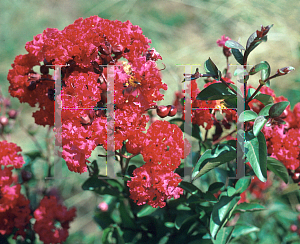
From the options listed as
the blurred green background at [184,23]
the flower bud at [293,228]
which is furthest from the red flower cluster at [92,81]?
the blurred green background at [184,23]

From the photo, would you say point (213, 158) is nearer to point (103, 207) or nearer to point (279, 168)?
point (279, 168)

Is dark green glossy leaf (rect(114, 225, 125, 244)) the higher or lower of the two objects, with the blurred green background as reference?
lower

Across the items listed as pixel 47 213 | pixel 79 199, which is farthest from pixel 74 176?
pixel 47 213

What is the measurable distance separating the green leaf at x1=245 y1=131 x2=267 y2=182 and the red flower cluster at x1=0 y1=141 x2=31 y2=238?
791mm

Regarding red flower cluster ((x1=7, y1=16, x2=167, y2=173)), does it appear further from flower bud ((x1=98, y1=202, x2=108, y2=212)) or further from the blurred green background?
the blurred green background

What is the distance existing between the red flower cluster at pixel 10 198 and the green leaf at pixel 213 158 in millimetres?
650

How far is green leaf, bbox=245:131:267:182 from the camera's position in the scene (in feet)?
2.68

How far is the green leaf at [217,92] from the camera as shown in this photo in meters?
0.91

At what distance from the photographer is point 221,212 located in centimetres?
98

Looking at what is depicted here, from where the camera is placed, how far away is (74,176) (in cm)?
200

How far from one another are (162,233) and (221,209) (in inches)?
11.3

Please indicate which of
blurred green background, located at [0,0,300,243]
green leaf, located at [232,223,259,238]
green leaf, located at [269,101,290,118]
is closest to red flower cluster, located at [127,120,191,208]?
green leaf, located at [269,101,290,118]

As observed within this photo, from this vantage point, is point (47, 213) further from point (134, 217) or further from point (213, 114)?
point (213, 114)

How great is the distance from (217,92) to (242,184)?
365 millimetres
